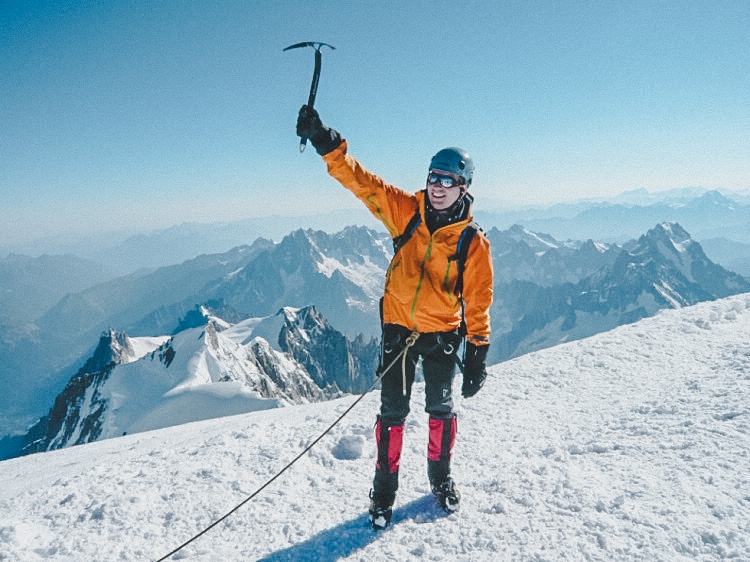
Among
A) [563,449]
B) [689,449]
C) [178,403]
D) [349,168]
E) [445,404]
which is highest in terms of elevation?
[349,168]

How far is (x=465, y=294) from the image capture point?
4480 mm

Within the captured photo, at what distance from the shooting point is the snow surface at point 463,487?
12.9 feet

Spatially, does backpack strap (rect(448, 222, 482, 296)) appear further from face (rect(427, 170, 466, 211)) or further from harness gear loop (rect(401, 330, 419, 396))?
harness gear loop (rect(401, 330, 419, 396))

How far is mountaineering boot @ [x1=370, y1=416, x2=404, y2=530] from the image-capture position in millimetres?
4516

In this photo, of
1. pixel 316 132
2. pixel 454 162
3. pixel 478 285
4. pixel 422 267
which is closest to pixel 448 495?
pixel 478 285

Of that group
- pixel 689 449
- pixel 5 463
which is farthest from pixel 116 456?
pixel 689 449

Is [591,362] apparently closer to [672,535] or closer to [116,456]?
[672,535]

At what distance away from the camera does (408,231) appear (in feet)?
15.1

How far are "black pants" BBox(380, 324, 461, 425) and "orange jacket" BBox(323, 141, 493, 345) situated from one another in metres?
0.14

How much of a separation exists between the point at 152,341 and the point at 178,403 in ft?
416

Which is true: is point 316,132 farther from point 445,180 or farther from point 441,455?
point 441,455

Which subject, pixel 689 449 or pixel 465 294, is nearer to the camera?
pixel 465 294

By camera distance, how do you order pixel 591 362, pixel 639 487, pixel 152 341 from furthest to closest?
1. pixel 152 341
2. pixel 591 362
3. pixel 639 487

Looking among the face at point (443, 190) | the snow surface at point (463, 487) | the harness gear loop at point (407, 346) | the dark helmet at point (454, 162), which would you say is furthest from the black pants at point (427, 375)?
the dark helmet at point (454, 162)
